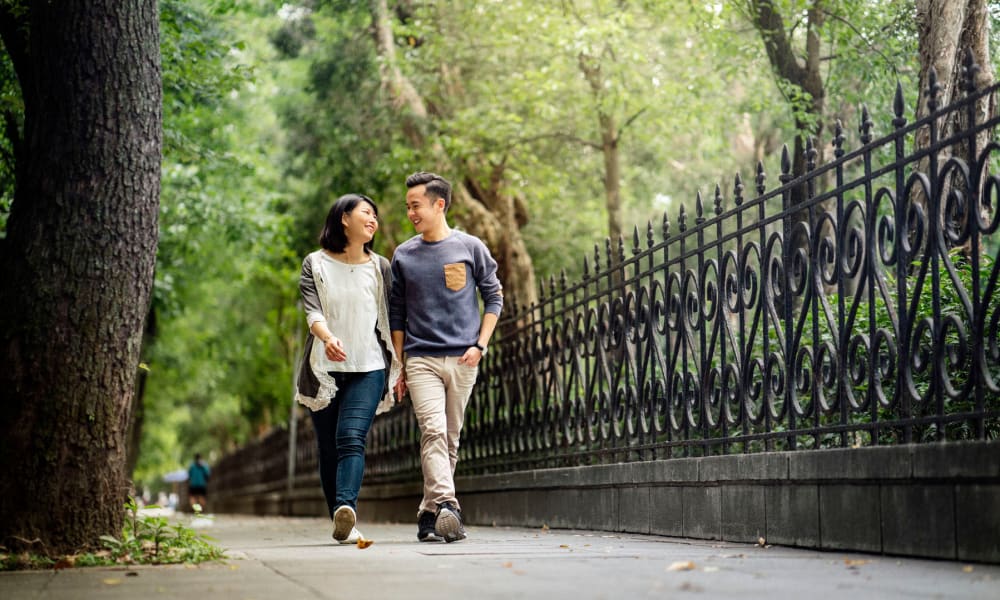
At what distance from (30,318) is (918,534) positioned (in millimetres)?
4209

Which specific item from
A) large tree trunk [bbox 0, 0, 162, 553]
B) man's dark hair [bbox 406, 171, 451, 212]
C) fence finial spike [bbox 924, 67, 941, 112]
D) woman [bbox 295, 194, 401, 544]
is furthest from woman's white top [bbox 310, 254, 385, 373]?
fence finial spike [bbox 924, 67, 941, 112]

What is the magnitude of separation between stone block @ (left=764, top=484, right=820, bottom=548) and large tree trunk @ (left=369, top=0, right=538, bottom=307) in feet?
38.3

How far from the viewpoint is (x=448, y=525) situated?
7.04 m

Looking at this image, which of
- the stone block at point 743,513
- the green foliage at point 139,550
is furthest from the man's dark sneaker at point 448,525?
the stone block at point 743,513

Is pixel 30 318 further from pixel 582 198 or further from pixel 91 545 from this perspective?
pixel 582 198

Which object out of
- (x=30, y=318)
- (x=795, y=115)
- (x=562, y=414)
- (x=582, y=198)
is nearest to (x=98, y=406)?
(x=30, y=318)

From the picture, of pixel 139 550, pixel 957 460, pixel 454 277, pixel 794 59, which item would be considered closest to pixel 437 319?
pixel 454 277

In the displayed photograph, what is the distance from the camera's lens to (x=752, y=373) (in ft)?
22.0

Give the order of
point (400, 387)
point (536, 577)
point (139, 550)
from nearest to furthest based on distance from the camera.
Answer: point (536, 577) → point (139, 550) → point (400, 387)

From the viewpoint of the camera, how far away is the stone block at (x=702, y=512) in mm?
6711

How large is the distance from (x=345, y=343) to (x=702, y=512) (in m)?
2.35

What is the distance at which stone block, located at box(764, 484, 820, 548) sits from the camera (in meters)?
5.72

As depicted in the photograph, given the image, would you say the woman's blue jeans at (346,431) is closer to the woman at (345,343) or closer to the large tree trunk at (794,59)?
the woman at (345,343)

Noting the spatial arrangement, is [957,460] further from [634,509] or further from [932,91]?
[634,509]
